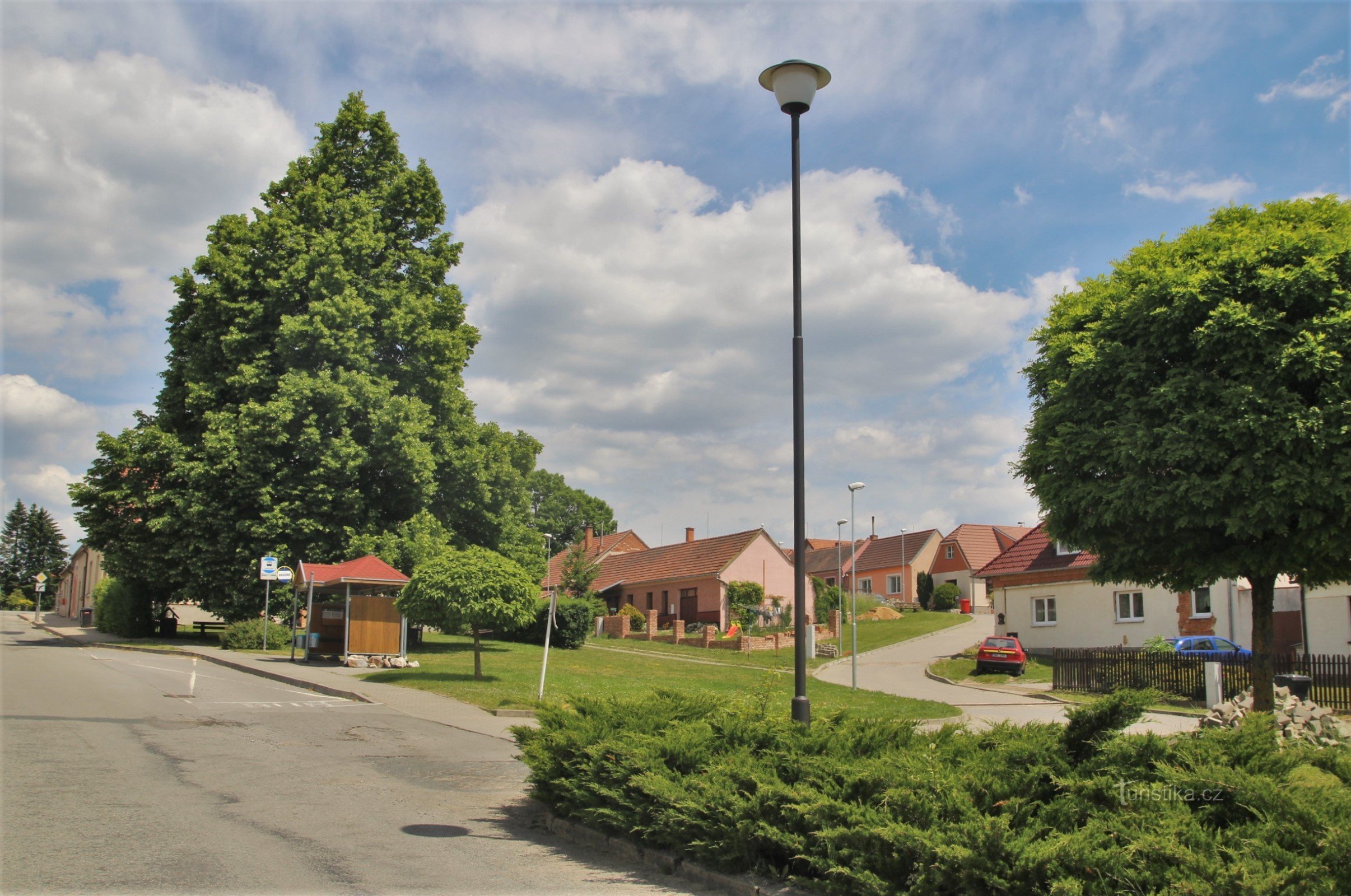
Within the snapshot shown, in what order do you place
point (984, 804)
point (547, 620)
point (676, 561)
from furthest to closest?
point (676, 561), point (547, 620), point (984, 804)

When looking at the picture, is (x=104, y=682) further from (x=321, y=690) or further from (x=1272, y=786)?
(x=1272, y=786)

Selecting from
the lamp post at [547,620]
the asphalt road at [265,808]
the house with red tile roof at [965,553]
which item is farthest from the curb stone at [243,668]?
the house with red tile roof at [965,553]

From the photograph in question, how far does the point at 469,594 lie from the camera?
→ 66.0ft

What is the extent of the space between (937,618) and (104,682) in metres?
46.8

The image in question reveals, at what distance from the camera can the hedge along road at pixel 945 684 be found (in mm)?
18953

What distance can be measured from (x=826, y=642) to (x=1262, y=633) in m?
30.2

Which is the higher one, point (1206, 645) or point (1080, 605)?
point (1080, 605)

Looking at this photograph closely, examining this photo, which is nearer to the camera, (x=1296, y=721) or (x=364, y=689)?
(x=1296, y=721)

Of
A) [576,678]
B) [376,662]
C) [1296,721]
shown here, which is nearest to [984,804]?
[1296,721]

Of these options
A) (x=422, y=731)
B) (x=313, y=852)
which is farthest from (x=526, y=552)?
(x=313, y=852)

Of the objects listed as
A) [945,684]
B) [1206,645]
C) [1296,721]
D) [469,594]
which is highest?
[469,594]

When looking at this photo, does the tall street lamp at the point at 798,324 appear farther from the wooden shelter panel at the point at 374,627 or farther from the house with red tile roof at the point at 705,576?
the house with red tile roof at the point at 705,576

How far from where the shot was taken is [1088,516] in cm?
1586
